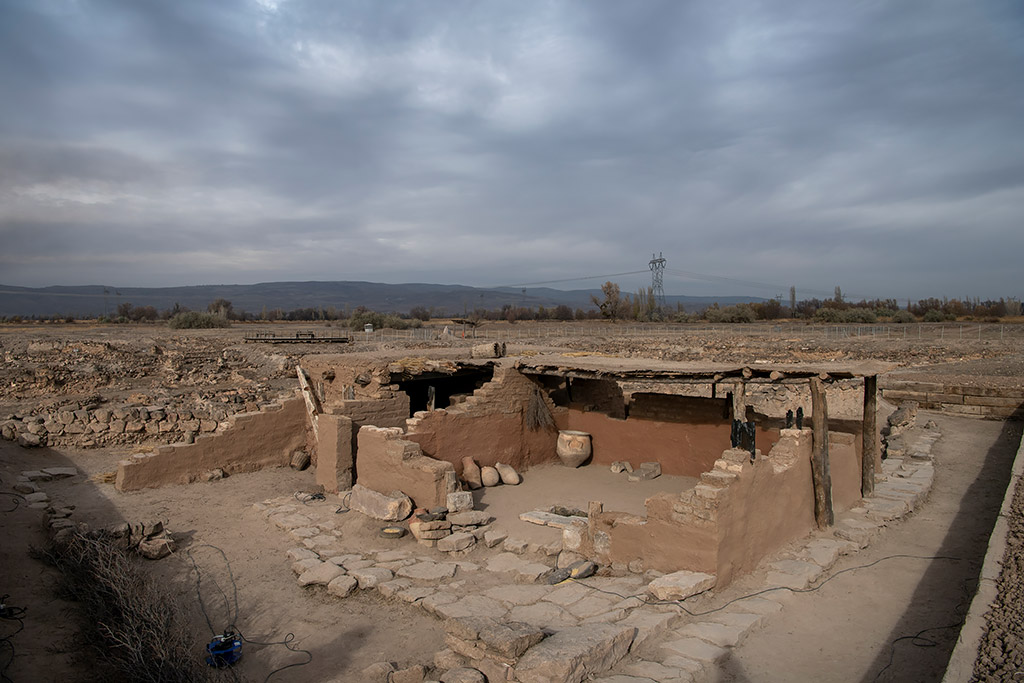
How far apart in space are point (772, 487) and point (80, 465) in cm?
1262

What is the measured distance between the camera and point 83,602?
6250 mm

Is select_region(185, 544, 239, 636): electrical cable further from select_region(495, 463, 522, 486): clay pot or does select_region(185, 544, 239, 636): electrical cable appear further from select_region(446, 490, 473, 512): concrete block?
select_region(495, 463, 522, 486): clay pot

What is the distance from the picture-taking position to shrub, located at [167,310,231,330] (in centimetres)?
4857

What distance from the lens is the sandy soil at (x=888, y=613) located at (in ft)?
15.7

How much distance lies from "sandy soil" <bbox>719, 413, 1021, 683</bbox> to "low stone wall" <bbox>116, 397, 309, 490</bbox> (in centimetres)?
949

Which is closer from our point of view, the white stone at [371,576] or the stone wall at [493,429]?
the white stone at [371,576]

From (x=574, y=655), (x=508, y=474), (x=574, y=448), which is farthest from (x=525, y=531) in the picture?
(x=574, y=655)

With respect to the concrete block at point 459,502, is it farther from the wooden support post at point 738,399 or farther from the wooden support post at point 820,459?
the wooden support post at point 820,459

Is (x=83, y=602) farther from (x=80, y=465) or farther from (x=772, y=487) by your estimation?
(x=772, y=487)

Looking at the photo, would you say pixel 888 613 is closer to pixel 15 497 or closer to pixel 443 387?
pixel 443 387

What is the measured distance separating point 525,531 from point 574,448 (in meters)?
3.22

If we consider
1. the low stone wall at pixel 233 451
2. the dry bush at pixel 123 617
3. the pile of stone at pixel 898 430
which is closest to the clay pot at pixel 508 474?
the low stone wall at pixel 233 451

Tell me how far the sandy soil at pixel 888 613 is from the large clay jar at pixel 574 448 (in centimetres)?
472

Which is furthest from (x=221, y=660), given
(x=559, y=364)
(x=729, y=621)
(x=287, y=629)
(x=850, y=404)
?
(x=850, y=404)
